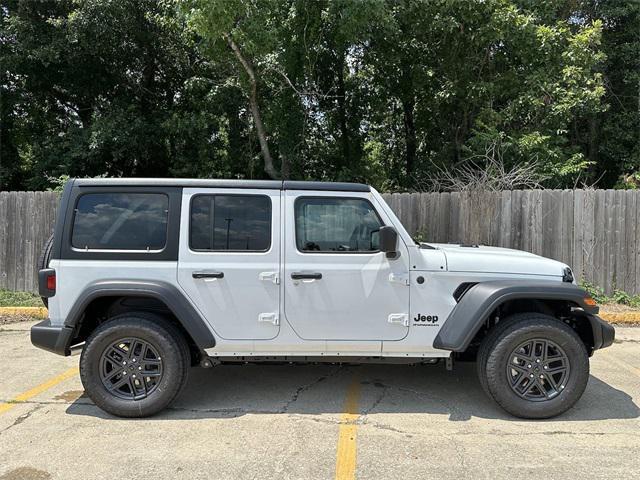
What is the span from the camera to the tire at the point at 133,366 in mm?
4160

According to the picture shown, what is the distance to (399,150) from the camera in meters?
17.9

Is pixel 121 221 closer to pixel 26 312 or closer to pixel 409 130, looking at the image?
pixel 26 312

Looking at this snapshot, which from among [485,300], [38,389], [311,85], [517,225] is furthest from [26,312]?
[311,85]

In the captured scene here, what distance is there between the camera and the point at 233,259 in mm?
4254

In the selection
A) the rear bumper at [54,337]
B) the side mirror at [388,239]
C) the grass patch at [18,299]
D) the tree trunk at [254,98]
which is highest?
the tree trunk at [254,98]

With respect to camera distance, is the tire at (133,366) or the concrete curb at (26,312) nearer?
the tire at (133,366)

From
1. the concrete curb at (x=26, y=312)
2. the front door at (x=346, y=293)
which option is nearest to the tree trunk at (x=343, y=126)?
the concrete curb at (x=26, y=312)

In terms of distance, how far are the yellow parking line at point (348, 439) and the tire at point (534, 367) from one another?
116 centimetres

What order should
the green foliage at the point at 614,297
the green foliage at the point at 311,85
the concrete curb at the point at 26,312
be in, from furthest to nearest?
the green foliage at the point at 311,85 < the green foliage at the point at 614,297 < the concrete curb at the point at 26,312

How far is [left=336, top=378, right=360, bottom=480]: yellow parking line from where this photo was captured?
337 cm

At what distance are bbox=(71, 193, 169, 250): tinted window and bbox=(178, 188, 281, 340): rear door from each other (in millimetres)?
233

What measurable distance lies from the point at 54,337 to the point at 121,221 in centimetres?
111

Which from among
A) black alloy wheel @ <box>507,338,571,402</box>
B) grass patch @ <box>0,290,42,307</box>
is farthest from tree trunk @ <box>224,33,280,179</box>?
black alloy wheel @ <box>507,338,571,402</box>

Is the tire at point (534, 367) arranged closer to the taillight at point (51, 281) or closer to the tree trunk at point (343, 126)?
the taillight at point (51, 281)
